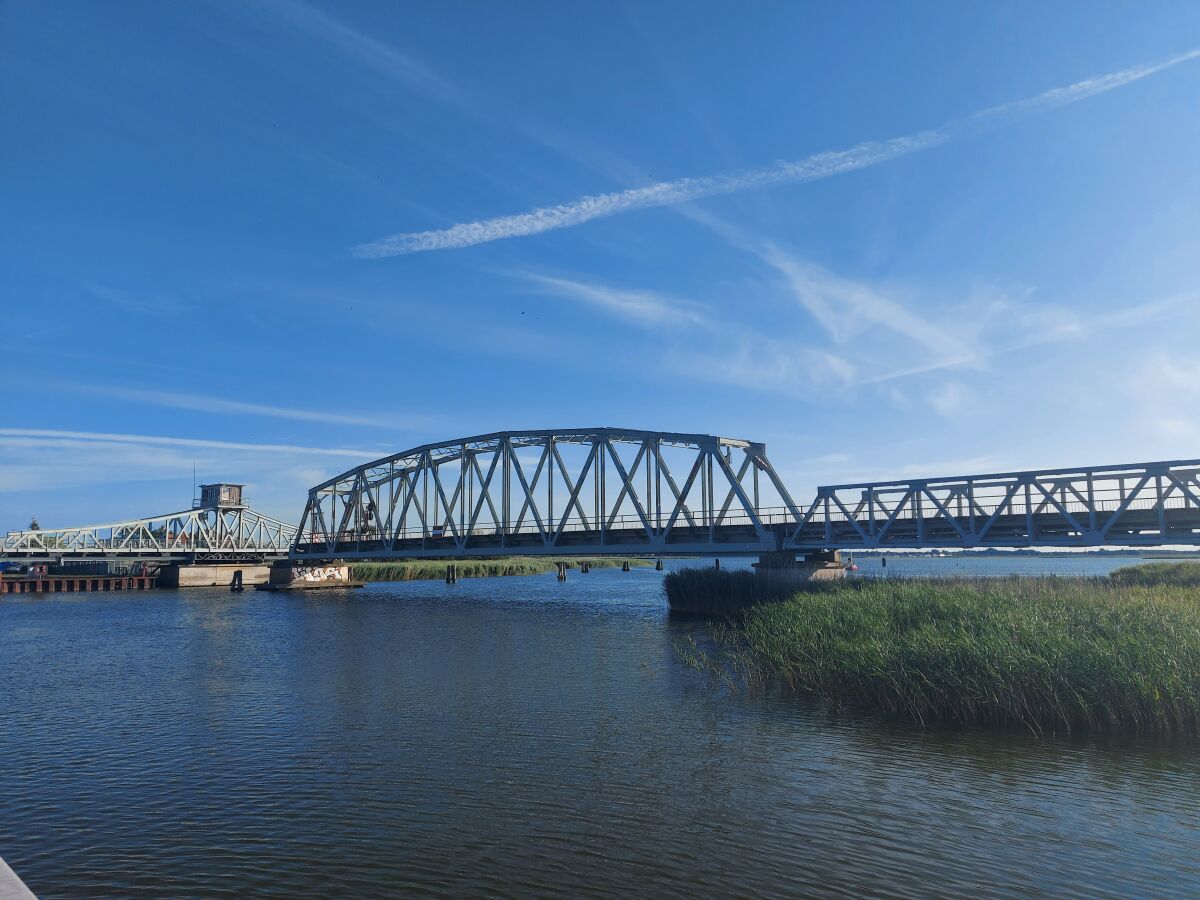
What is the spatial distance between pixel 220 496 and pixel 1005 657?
135 m

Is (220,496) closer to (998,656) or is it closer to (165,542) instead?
(165,542)

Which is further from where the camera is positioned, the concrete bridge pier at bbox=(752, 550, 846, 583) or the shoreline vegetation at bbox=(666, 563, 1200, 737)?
the concrete bridge pier at bbox=(752, 550, 846, 583)

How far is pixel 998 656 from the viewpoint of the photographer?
19734 mm

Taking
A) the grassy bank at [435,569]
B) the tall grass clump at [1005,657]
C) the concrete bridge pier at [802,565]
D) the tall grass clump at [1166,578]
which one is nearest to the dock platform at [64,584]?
the grassy bank at [435,569]

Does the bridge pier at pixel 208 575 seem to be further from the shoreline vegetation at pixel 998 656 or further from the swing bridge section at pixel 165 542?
the shoreline vegetation at pixel 998 656

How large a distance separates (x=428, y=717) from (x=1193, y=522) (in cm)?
3766

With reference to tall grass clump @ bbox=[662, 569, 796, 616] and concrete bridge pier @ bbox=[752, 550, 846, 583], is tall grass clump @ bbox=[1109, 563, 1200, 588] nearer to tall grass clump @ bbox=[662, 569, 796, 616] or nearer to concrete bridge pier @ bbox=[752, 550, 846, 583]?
concrete bridge pier @ bbox=[752, 550, 846, 583]

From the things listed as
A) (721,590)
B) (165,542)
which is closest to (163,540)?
(165,542)

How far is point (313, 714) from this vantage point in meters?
21.6

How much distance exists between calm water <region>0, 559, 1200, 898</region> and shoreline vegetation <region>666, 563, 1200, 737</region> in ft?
4.02

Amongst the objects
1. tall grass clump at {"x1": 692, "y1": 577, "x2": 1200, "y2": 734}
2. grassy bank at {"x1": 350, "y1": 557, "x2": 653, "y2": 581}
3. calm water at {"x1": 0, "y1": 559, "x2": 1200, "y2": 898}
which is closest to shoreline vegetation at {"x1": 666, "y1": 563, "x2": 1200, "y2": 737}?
tall grass clump at {"x1": 692, "y1": 577, "x2": 1200, "y2": 734}

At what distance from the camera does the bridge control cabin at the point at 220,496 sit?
132 meters

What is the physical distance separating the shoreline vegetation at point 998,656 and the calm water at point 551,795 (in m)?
1.23

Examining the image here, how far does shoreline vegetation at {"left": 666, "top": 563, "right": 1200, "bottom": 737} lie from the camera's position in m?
17.9
